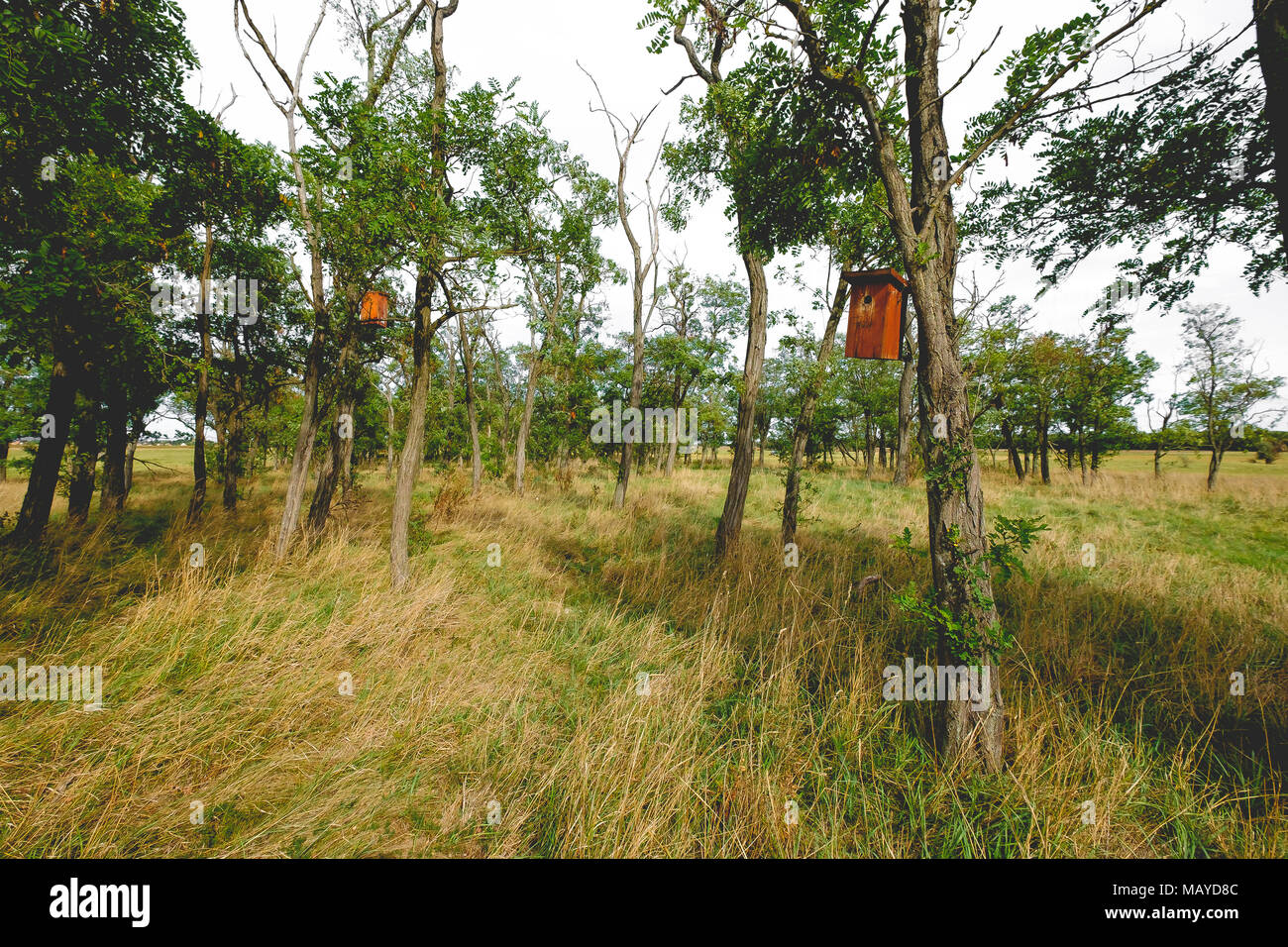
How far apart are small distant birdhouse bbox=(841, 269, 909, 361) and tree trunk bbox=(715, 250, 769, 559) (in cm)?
159

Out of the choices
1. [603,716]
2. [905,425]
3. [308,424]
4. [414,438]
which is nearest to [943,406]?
[603,716]

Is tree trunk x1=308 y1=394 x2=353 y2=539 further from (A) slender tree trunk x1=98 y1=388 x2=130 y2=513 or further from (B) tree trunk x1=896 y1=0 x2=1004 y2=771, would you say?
(B) tree trunk x1=896 y1=0 x2=1004 y2=771

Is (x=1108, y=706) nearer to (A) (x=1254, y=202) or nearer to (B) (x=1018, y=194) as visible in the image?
(A) (x=1254, y=202)

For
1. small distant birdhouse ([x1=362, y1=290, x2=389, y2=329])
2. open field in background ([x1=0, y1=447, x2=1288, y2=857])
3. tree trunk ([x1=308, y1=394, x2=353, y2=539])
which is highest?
small distant birdhouse ([x1=362, y1=290, x2=389, y2=329])

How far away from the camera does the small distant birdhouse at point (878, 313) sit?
5355mm

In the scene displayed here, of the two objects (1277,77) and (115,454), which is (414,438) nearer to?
(1277,77)

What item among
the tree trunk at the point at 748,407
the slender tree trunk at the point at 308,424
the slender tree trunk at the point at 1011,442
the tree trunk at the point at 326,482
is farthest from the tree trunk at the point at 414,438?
the slender tree trunk at the point at 1011,442

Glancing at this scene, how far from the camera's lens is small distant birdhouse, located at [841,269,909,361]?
5.36 m

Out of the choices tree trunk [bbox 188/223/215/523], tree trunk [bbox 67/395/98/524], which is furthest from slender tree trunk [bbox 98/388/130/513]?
tree trunk [bbox 188/223/215/523]

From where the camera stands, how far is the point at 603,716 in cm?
313

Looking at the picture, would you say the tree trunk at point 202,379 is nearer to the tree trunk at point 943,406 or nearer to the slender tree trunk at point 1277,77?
the tree trunk at point 943,406

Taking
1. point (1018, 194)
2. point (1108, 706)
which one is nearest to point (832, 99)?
point (1018, 194)
